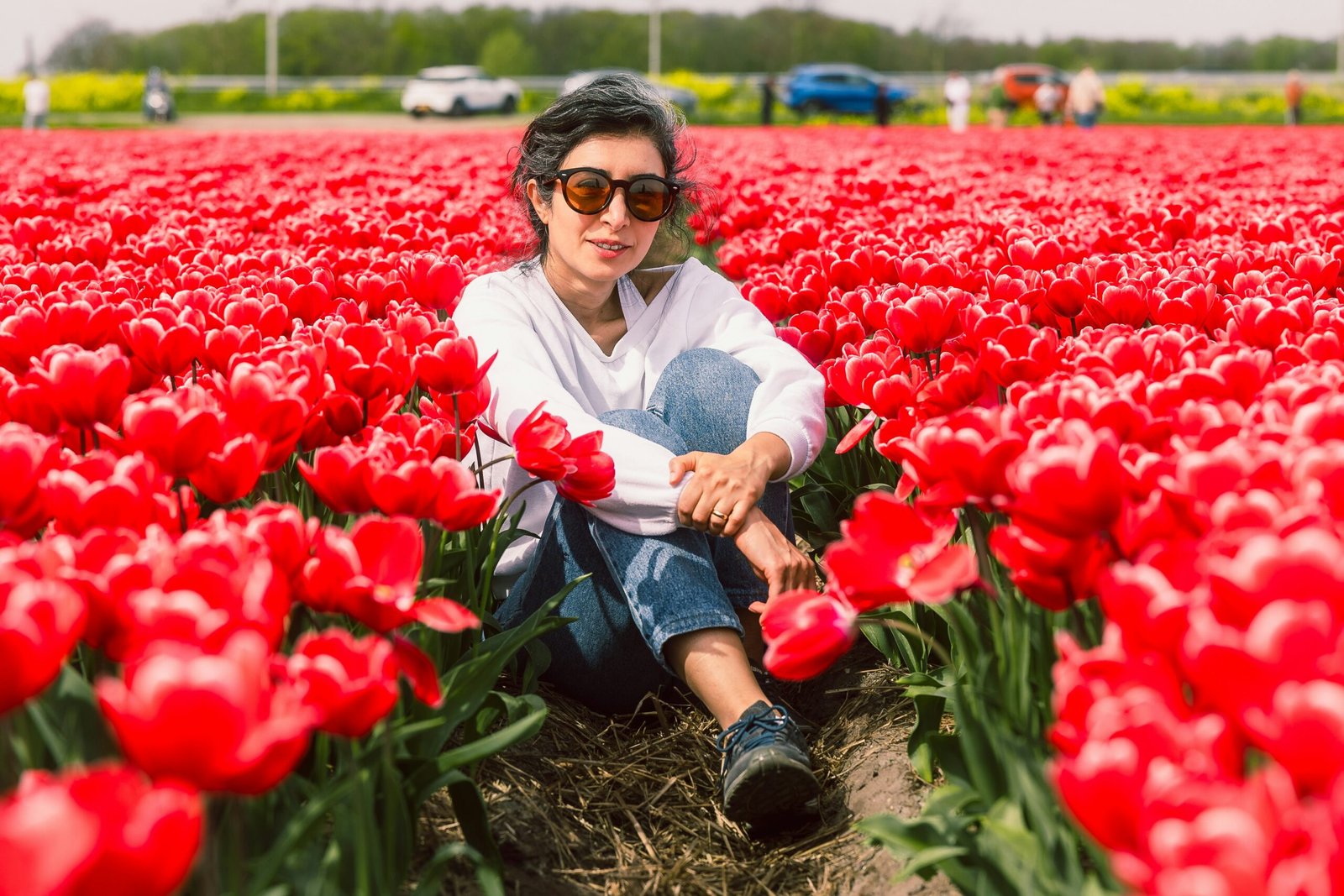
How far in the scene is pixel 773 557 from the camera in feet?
8.36

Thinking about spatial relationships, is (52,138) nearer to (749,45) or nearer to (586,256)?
(586,256)

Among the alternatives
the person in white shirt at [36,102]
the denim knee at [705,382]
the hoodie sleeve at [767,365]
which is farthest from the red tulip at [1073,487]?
the person in white shirt at [36,102]

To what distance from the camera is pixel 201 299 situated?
329 centimetres

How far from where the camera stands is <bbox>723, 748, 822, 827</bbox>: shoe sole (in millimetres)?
2332

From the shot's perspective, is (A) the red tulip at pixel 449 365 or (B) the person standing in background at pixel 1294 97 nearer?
(A) the red tulip at pixel 449 365

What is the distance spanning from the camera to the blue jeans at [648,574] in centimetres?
262

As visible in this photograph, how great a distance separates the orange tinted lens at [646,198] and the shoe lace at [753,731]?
4.29 ft

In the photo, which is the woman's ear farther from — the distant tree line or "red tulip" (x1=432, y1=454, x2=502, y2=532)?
the distant tree line

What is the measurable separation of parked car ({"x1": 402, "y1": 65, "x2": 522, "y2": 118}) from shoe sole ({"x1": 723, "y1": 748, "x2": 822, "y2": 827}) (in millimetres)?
41393

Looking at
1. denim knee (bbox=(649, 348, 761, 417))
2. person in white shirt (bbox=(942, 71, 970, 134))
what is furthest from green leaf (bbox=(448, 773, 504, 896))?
person in white shirt (bbox=(942, 71, 970, 134))

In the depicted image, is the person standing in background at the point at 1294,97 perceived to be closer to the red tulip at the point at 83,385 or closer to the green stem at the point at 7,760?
the red tulip at the point at 83,385

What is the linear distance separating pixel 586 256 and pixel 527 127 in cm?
66

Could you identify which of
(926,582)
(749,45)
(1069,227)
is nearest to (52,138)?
(1069,227)

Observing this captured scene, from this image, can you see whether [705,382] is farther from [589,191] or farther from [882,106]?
[882,106]
